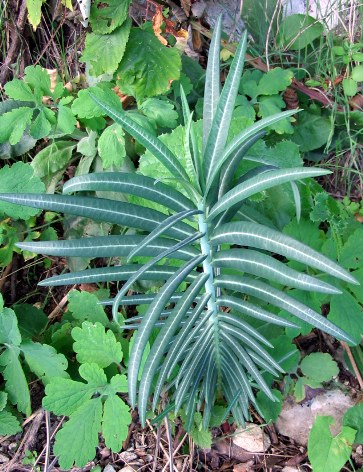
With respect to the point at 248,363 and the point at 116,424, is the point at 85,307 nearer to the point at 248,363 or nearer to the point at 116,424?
Answer: the point at 116,424

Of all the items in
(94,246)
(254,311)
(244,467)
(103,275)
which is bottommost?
(244,467)

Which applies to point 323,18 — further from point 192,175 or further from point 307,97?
point 192,175

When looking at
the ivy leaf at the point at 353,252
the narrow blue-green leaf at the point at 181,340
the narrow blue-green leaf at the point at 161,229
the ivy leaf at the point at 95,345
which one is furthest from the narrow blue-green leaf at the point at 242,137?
the ivy leaf at the point at 95,345

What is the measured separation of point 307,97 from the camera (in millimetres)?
2363

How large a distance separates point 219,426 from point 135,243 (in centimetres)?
102

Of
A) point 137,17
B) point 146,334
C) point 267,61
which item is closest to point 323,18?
point 267,61

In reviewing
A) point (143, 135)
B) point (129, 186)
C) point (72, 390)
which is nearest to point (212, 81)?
point (143, 135)

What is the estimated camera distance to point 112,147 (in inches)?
75.5

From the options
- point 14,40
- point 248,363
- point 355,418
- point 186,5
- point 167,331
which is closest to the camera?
point 167,331

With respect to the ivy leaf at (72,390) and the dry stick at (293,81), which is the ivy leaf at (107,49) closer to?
the dry stick at (293,81)

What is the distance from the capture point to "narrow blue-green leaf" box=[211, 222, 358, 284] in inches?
41.1

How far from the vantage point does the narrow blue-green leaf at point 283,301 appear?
46.3 inches

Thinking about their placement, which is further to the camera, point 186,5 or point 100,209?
point 186,5

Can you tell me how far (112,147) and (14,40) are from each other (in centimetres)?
91
